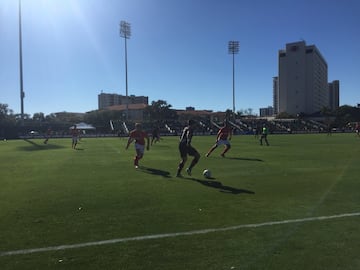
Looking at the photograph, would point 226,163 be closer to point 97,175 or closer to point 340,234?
point 97,175

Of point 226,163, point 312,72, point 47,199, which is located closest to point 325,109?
point 312,72

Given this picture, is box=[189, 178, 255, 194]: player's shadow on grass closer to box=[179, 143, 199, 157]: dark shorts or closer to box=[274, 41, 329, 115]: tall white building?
box=[179, 143, 199, 157]: dark shorts

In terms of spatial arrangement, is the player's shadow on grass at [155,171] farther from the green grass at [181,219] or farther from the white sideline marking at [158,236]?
the white sideline marking at [158,236]

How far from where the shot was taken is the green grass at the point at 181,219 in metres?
4.85

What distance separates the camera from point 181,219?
670cm

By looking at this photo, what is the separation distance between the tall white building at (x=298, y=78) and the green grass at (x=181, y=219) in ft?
486

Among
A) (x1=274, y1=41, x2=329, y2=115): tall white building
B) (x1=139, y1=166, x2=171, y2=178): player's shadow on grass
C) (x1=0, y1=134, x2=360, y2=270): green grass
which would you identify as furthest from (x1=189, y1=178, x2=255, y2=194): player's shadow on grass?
(x1=274, y1=41, x2=329, y2=115): tall white building

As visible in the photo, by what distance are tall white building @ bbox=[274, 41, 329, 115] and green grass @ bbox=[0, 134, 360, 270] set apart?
14816cm

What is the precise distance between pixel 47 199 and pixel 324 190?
21.2 feet

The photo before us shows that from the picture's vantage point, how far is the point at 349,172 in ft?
41.7

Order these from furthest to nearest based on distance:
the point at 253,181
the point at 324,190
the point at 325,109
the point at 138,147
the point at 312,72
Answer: the point at 312,72 < the point at 325,109 < the point at 138,147 < the point at 253,181 < the point at 324,190

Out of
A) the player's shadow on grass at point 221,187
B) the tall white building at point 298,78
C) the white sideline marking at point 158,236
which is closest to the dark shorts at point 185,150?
the player's shadow on grass at point 221,187

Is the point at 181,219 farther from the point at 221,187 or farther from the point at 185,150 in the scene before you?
the point at 185,150

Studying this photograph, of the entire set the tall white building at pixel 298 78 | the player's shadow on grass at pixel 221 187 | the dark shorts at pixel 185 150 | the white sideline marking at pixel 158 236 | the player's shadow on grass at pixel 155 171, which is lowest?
the white sideline marking at pixel 158 236
